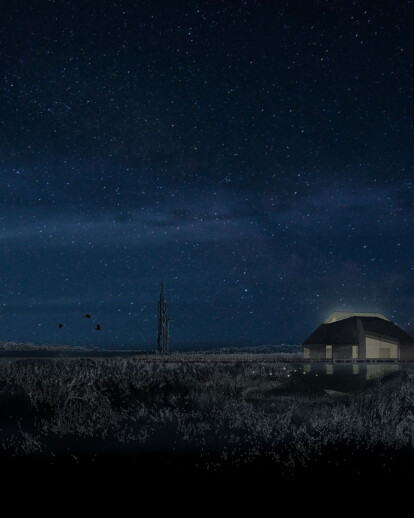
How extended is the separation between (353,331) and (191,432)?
3653 centimetres

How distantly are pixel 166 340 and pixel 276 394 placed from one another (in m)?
31.1

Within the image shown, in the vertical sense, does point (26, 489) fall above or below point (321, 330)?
below

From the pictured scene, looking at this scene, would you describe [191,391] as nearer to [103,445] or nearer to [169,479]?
[103,445]

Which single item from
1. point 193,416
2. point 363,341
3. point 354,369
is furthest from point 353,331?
point 193,416

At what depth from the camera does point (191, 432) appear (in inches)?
792

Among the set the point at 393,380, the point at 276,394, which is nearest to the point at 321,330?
the point at 393,380

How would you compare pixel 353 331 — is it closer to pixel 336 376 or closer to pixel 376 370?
pixel 376 370

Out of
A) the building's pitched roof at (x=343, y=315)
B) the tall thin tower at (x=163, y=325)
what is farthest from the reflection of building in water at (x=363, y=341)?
the tall thin tower at (x=163, y=325)

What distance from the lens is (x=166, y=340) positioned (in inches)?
2368

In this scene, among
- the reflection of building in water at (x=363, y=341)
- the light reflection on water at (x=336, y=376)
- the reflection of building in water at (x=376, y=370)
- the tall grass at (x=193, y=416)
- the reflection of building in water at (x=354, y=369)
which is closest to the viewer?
the tall grass at (x=193, y=416)

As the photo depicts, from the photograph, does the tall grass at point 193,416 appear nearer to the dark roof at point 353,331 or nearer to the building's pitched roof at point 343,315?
the dark roof at point 353,331

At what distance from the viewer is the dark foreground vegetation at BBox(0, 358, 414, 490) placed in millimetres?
15055

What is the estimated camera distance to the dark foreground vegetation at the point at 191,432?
15055 millimetres

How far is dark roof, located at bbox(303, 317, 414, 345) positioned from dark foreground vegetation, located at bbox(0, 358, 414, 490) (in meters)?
20.7
